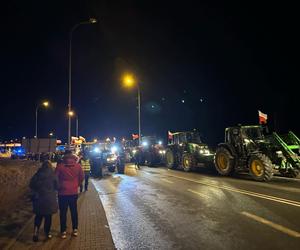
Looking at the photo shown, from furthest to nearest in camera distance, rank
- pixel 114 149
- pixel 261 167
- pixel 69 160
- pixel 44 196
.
Answer: pixel 114 149 < pixel 261 167 < pixel 69 160 < pixel 44 196

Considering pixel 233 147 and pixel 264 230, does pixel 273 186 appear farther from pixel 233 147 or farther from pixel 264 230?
pixel 264 230

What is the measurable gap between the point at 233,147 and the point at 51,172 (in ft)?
44.0

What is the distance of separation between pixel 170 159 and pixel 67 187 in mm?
19456

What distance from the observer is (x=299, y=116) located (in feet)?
110

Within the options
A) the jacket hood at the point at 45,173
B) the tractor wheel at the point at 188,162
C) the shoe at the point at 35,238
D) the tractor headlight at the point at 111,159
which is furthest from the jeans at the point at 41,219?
the tractor headlight at the point at 111,159

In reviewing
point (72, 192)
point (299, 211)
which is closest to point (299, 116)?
point (299, 211)

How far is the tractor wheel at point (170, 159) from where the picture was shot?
26031 millimetres

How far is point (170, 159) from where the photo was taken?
26453 mm

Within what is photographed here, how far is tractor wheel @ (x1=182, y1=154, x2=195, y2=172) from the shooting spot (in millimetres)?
22922

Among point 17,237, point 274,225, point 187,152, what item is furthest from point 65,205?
point 187,152

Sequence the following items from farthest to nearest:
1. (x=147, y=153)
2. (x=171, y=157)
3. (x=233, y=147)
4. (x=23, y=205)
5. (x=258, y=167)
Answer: (x=147, y=153), (x=171, y=157), (x=233, y=147), (x=258, y=167), (x=23, y=205)

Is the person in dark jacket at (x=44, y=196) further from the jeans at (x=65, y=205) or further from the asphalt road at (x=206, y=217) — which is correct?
the asphalt road at (x=206, y=217)

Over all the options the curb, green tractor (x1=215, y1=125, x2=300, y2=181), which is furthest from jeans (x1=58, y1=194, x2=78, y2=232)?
green tractor (x1=215, y1=125, x2=300, y2=181)

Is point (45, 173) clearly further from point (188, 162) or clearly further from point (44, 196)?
point (188, 162)
